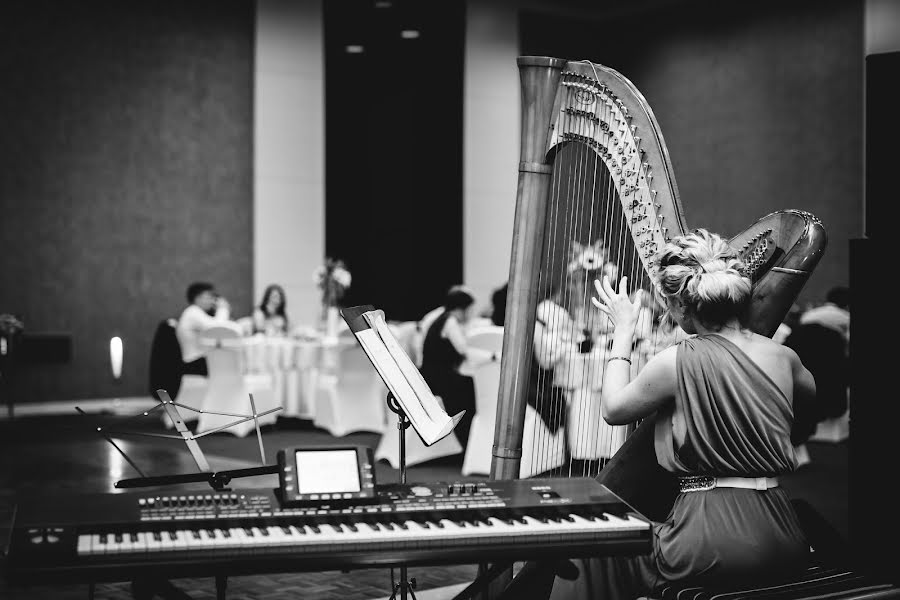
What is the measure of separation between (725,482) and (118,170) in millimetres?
9149

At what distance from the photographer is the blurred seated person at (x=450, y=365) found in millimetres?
6465

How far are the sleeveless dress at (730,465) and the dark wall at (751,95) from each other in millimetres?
7895

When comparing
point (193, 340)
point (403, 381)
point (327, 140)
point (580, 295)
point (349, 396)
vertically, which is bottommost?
point (349, 396)

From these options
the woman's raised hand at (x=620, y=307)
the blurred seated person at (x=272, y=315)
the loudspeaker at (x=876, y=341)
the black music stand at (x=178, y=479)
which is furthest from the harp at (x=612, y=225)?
the blurred seated person at (x=272, y=315)

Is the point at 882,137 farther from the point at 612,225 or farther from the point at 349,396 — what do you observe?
the point at 349,396

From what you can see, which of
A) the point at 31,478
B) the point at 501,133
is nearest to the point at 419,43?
the point at 501,133

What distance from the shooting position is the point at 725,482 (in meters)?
2.17

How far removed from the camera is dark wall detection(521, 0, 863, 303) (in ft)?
33.3

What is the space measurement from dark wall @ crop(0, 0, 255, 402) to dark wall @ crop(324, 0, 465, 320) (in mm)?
1065

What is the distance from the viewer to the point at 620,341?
7.34 feet

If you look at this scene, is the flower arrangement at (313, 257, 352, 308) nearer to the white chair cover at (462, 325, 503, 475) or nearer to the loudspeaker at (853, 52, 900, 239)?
the white chair cover at (462, 325, 503, 475)

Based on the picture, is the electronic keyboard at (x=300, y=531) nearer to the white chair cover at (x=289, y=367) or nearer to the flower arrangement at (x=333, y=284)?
the white chair cover at (x=289, y=367)

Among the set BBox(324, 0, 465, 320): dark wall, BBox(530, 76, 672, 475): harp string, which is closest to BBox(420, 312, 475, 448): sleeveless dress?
BBox(530, 76, 672, 475): harp string

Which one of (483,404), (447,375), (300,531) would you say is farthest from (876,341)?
(447,375)
